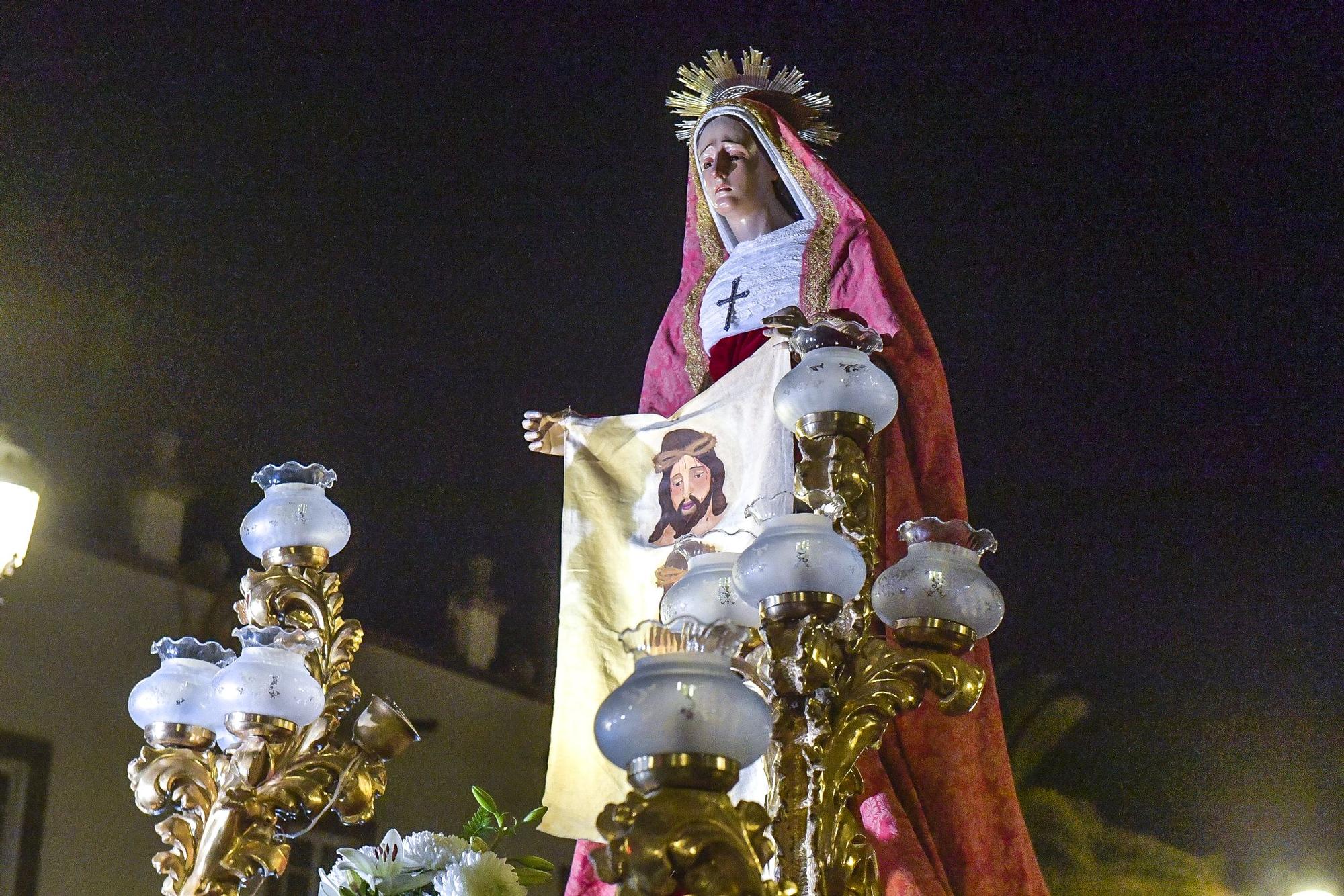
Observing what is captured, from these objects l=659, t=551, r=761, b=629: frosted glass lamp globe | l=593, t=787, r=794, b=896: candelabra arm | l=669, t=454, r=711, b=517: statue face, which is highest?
l=669, t=454, r=711, b=517: statue face

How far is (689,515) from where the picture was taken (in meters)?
3.50

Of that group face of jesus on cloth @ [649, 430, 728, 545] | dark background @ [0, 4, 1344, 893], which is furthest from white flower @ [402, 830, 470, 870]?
dark background @ [0, 4, 1344, 893]

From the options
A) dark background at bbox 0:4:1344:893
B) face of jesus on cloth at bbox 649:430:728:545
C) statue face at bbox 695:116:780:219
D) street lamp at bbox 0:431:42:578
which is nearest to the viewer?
face of jesus on cloth at bbox 649:430:728:545

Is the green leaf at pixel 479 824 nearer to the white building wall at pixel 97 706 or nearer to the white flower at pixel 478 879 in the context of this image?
the white flower at pixel 478 879

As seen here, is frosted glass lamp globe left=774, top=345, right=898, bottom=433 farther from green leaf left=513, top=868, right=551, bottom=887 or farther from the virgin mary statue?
green leaf left=513, top=868, right=551, bottom=887

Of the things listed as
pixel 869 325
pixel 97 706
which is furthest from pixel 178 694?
pixel 97 706

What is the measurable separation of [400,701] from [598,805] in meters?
2.30

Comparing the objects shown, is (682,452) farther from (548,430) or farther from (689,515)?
(548,430)

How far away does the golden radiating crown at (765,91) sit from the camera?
4.35m

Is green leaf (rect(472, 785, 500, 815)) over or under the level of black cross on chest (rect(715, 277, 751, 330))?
under

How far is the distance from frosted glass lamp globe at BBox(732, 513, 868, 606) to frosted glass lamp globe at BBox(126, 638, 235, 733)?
976 mm

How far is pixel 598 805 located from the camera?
130 inches

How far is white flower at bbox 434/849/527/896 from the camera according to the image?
7.91 ft

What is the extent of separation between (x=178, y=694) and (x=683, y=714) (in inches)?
49.6
